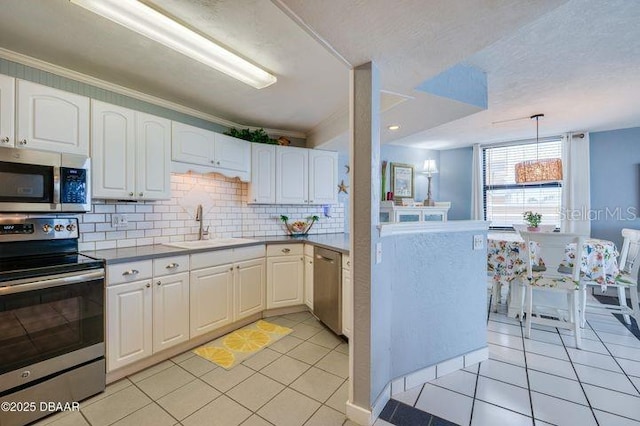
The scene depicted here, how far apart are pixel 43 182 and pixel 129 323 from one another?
Answer: 1.14 m

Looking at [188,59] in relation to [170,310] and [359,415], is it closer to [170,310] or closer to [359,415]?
[170,310]

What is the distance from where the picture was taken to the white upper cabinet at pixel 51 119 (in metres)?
1.83

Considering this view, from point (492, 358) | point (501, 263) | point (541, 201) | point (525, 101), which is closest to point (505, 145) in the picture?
point (541, 201)

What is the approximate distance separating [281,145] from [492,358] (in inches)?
122

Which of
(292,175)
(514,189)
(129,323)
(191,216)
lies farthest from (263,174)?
(514,189)

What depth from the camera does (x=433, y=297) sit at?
208 centimetres

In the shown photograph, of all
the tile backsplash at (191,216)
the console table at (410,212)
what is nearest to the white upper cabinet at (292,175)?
the tile backsplash at (191,216)

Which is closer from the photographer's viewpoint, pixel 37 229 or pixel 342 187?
pixel 37 229

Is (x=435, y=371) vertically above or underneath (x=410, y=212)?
underneath

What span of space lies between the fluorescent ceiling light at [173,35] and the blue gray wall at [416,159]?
10.4 ft

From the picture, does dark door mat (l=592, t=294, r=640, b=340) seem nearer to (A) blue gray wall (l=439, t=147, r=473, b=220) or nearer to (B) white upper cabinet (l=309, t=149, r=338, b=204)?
(A) blue gray wall (l=439, t=147, r=473, b=220)

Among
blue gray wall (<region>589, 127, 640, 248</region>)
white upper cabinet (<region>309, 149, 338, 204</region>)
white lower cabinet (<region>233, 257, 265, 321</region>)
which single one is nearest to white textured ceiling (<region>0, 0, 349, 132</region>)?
white upper cabinet (<region>309, 149, 338, 204</region>)

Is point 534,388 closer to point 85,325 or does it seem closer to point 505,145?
point 85,325

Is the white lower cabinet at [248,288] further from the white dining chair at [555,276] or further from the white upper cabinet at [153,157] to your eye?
the white dining chair at [555,276]
